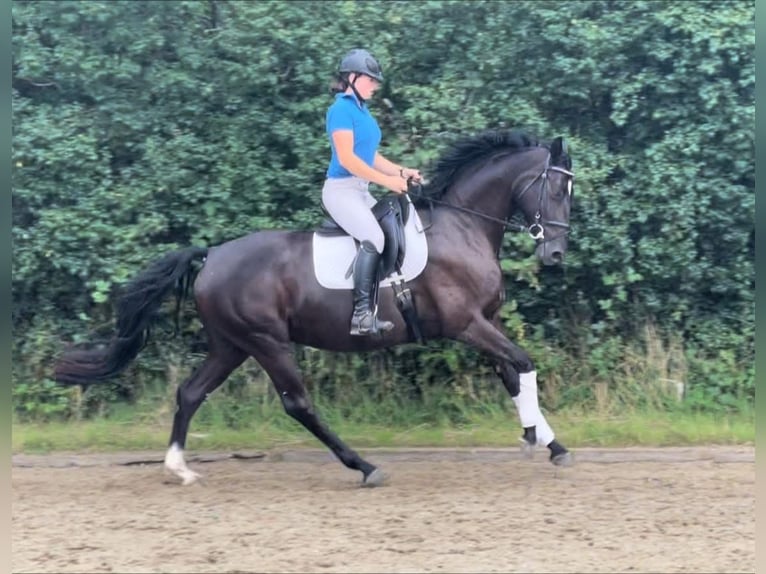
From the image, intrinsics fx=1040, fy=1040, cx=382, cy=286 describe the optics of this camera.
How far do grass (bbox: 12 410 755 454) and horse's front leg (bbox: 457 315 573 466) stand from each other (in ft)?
3.45

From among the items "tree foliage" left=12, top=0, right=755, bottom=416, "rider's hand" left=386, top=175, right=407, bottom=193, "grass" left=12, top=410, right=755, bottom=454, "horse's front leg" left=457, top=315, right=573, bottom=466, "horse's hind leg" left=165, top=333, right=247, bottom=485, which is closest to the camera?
"rider's hand" left=386, top=175, right=407, bottom=193

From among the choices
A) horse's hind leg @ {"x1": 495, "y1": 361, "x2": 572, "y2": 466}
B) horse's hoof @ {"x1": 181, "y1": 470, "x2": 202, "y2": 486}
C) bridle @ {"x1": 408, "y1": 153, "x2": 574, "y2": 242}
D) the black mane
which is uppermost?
the black mane

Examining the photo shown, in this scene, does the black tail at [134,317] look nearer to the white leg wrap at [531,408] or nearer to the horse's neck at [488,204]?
the horse's neck at [488,204]

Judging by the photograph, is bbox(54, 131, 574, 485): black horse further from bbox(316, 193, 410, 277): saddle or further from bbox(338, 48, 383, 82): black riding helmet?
bbox(338, 48, 383, 82): black riding helmet

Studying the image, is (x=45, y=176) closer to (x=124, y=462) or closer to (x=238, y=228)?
(x=238, y=228)

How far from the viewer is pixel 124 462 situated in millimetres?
8430

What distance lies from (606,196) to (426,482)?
137 inches

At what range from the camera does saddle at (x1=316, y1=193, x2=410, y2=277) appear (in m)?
7.54

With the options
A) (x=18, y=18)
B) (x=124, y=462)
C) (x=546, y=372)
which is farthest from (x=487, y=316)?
(x=18, y=18)

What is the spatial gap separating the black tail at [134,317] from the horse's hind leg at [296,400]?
2.87 ft

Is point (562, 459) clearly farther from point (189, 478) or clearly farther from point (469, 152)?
point (189, 478)

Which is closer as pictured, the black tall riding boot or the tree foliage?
the black tall riding boot

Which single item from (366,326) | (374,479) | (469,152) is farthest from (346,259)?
(374,479)

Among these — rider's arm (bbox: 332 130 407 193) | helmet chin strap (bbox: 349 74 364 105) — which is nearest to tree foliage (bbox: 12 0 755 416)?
helmet chin strap (bbox: 349 74 364 105)
